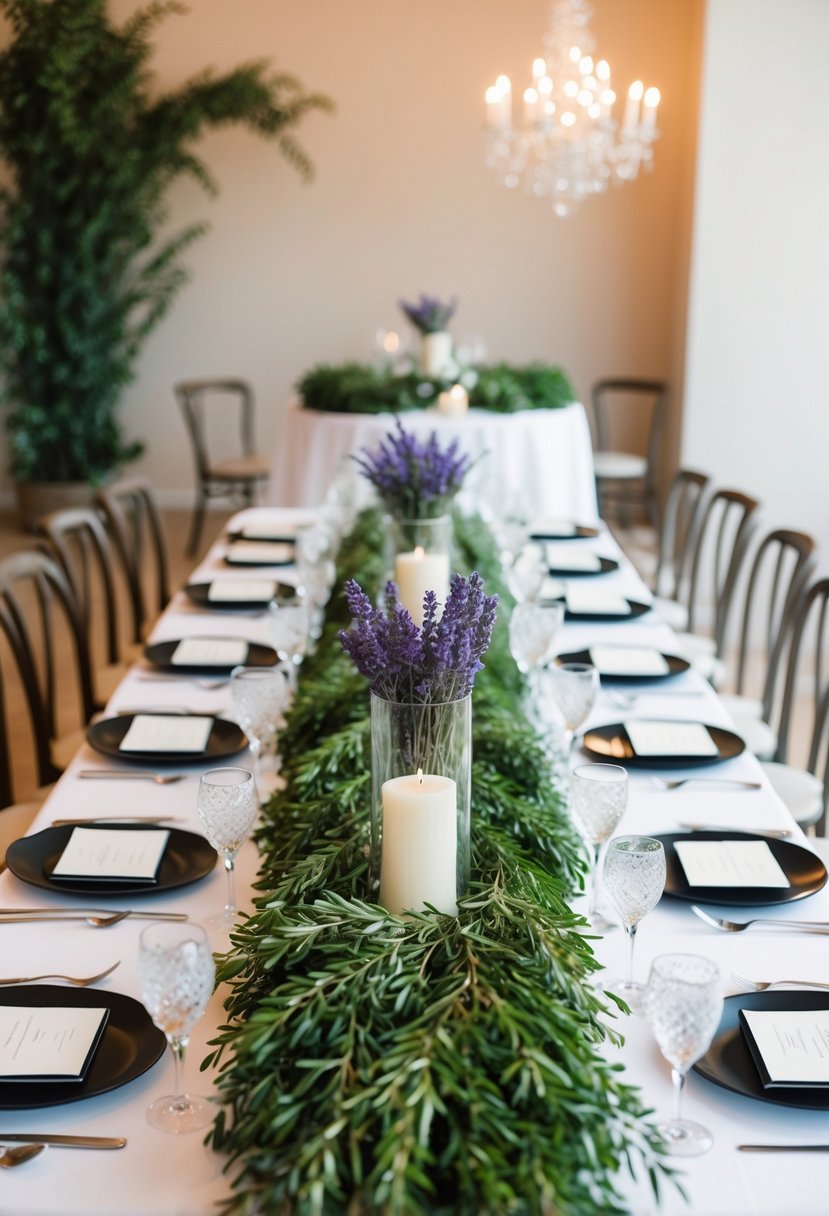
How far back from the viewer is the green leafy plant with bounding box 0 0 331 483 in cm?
646

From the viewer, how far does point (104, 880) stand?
167 cm

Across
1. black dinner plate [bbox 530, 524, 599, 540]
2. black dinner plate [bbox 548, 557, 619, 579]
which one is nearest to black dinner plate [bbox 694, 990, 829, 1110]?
black dinner plate [bbox 548, 557, 619, 579]

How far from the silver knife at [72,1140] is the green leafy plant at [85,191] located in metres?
6.03

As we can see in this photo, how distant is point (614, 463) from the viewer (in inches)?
271

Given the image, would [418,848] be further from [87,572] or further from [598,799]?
[87,572]

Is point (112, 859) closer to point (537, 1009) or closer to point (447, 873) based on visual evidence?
point (447, 873)

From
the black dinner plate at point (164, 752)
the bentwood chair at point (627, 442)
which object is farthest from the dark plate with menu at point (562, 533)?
the bentwood chair at point (627, 442)

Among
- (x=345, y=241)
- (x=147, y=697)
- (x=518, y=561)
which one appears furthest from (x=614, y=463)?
(x=147, y=697)

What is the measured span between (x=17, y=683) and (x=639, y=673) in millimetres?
3218

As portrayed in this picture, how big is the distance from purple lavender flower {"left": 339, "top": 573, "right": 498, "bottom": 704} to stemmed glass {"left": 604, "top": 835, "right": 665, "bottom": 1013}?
0.77 feet

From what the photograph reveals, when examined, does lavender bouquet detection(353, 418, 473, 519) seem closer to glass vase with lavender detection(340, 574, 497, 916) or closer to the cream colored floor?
the cream colored floor

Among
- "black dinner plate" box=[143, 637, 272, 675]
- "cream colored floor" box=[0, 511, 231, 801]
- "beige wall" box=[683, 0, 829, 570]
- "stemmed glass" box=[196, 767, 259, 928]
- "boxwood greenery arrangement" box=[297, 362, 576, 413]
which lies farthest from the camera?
"beige wall" box=[683, 0, 829, 570]

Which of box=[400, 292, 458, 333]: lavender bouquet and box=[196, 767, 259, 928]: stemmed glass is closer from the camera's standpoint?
box=[196, 767, 259, 928]: stemmed glass

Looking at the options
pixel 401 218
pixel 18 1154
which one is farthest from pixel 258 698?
pixel 401 218
